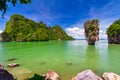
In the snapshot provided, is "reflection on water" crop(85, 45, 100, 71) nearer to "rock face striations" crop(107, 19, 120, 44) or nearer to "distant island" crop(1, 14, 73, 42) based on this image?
"rock face striations" crop(107, 19, 120, 44)

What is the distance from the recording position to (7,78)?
26.2ft

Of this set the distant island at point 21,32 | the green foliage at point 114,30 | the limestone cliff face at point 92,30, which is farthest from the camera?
the distant island at point 21,32

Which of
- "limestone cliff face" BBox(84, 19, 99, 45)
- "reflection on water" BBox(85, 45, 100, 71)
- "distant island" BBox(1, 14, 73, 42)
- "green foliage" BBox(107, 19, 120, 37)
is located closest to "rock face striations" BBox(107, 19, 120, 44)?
"green foliage" BBox(107, 19, 120, 37)

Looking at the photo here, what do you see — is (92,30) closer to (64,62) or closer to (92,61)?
(92,61)

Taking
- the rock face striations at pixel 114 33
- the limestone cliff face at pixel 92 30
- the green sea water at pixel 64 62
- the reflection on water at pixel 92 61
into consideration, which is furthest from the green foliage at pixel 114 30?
the reflection on water at pixel 92 61

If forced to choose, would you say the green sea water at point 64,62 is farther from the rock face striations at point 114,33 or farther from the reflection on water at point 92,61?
the rock face striations at point 114,33

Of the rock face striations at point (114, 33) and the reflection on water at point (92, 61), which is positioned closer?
the reflection on water at point (92, 61)

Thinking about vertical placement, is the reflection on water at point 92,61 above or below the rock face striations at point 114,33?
below

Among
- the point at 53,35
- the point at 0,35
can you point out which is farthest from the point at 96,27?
the point at 53,35

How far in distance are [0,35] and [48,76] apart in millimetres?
135642

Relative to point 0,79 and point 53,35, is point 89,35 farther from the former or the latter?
point 53,35

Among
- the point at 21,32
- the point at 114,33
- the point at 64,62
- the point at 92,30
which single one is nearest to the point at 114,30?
the point at 114,33

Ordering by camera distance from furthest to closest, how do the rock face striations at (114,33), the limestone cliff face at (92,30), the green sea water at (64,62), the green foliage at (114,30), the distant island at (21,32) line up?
the distant island at (21,32)
the green foliage at (114,30)
the rock face striations at (114,33)
the limestone cliff face at (92,30)
the green sea water at (64,62)

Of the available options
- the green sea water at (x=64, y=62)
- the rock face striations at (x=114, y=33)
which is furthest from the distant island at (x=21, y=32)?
the green sea water at (x=64, y=62)
